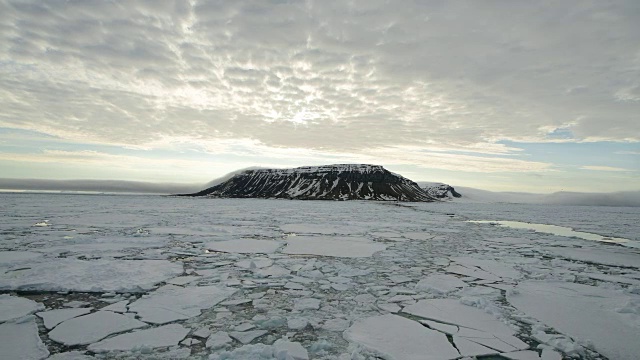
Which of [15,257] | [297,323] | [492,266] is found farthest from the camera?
[492,266]

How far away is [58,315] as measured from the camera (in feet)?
11.8

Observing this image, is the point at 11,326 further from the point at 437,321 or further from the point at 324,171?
the point at 324,171

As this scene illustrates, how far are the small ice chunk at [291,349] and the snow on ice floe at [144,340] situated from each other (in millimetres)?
991

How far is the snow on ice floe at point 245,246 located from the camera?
7.91 m

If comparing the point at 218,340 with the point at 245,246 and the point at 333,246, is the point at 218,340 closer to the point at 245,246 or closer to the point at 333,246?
the point at 245,246

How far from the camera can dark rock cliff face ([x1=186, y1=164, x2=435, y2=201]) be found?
114875 millimetres

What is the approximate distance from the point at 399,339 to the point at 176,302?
280cm

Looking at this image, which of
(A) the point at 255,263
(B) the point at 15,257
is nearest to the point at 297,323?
(A) the point at 255,263

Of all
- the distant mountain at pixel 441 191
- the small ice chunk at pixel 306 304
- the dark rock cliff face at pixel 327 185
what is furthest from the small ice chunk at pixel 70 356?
the distant mountain at pixel 441 191

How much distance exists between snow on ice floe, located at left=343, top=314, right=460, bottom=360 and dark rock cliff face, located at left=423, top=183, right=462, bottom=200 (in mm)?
179177

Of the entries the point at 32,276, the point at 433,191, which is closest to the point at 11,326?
the point at 32,276

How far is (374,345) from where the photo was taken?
10.0 ft

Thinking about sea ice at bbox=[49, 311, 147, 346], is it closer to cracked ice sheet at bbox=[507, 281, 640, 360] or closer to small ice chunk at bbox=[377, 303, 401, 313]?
small ice chunk at bbox=[377, 303, 401, 313]

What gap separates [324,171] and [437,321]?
13040cm
